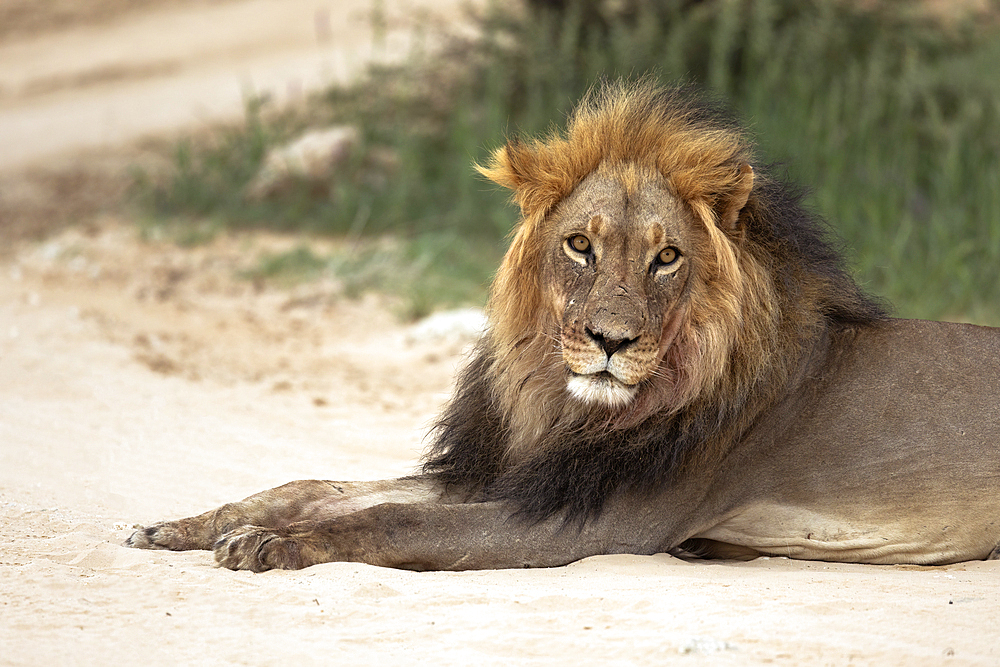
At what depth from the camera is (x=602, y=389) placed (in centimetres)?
316

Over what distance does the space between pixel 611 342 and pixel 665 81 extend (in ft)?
19.5

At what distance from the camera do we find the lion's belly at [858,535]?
11.1ft

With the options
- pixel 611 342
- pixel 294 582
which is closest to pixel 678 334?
pixel 611 342

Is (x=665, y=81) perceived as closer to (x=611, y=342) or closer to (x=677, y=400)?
(x=677, y=400)

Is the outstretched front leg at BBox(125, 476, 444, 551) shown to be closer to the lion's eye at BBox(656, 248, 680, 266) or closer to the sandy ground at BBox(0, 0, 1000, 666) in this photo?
the sandy ground at BBox(0, 0, 1000, 666)

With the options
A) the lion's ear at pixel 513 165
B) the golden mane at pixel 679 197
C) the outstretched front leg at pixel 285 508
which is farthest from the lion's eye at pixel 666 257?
the outstretched front leg at pixel 285 508

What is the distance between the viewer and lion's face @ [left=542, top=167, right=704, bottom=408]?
315 centimetres

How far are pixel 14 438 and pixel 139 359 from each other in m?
1.66

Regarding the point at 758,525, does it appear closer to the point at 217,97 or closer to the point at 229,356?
the point at 229,356

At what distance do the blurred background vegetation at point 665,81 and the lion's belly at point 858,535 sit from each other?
12.4ft

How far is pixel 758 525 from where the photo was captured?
3.42 metres

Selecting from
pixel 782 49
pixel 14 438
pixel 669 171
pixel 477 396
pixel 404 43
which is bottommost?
pixel 14 438

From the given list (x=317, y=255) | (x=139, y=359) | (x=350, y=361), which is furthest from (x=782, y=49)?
(x=139, y=359)

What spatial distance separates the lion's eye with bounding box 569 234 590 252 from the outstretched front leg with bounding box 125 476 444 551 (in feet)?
3.11
